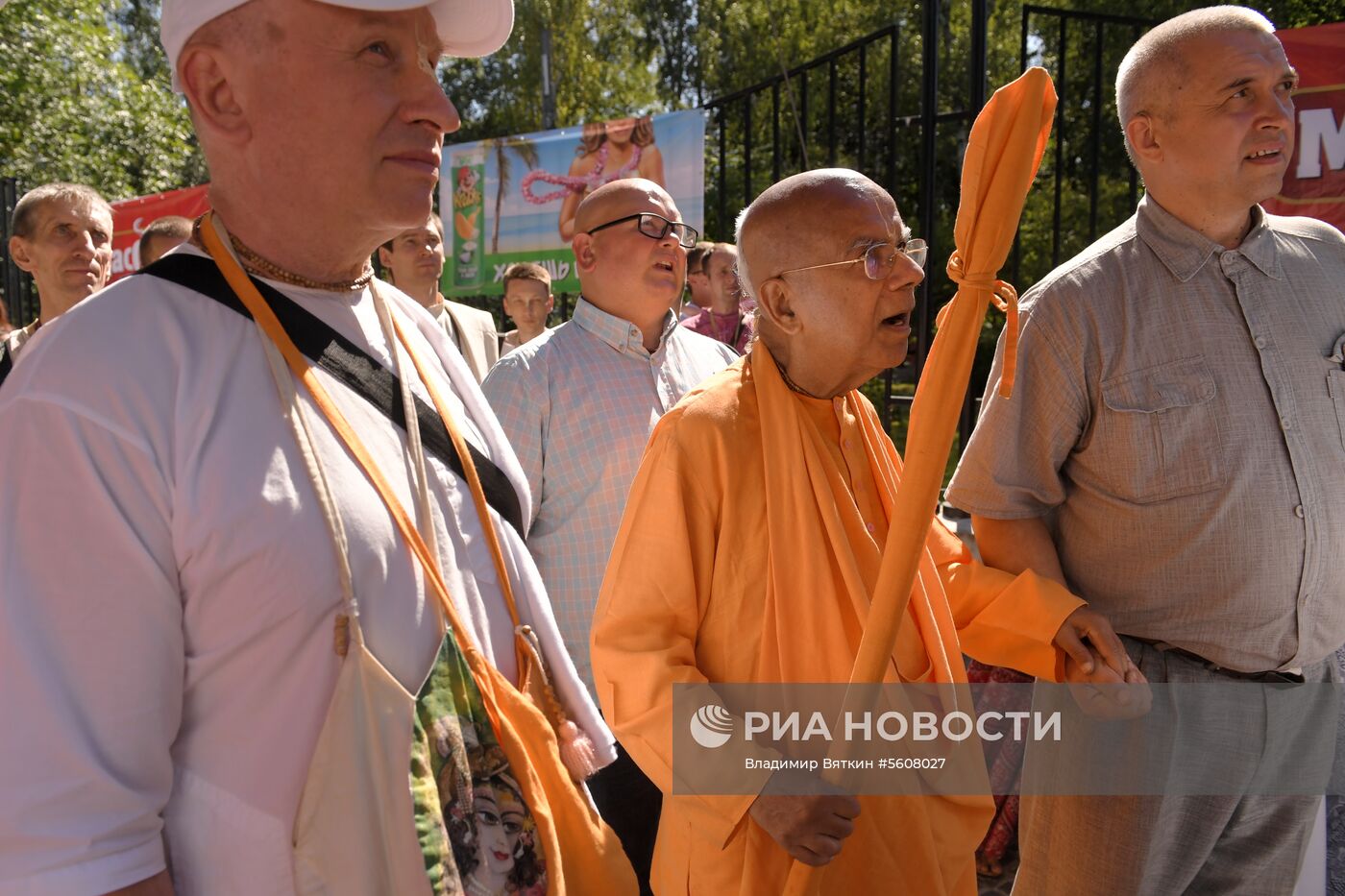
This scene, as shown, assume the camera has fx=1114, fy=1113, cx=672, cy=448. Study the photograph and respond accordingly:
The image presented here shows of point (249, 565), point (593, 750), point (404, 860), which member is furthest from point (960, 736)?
point (249, 565)

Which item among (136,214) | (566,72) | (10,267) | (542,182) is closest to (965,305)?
(542,182)

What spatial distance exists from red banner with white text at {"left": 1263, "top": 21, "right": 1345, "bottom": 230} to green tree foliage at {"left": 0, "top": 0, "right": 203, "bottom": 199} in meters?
15.5

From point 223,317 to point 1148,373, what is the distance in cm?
213

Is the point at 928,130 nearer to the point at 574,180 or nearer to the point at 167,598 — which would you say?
the point at 167,598

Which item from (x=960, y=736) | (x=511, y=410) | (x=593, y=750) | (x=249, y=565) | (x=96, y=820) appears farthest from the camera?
(x=511, y=410)

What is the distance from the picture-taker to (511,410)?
11.3ft

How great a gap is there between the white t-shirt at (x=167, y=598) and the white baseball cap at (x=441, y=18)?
352mm

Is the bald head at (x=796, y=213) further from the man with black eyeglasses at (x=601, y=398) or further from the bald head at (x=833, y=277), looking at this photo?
the man with black eyeglasses at (x=601, y=398)

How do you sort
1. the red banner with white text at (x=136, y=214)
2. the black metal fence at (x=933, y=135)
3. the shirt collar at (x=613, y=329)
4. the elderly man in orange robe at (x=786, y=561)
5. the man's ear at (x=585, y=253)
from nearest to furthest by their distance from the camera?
the elderly man in orange robe at (x=786, y=561)
the shirt collar at (x=613, y=329)
the man's ear at (x=585, y=253)
the black metal fence at (x=933, y=135)
the red banner with white text at (x=136, y=214)

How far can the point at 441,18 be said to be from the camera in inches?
68.3

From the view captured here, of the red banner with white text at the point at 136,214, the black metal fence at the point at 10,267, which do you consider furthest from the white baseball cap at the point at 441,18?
the red banner with white text at the point at 136,214

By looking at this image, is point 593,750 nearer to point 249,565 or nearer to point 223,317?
point 249,565

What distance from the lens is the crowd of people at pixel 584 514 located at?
132 cm

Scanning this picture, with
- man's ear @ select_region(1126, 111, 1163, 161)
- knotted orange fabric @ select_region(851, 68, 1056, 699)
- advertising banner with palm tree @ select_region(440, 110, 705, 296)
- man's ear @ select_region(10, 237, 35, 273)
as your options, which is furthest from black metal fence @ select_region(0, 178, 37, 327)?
knotted orange fabric @ select_region(851, 68, 1056, 699)
